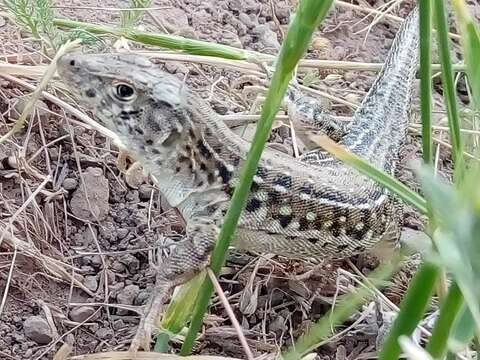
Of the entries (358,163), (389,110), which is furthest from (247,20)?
(358,163)

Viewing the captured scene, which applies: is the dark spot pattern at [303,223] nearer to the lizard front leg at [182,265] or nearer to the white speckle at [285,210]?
the white speckle at [285,210]

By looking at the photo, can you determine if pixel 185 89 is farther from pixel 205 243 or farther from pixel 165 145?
pixel 205 243

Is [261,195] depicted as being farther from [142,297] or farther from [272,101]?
[272,101]

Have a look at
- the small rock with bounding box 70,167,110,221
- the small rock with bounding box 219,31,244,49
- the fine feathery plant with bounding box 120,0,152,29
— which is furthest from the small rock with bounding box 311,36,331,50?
the small rock with bounding box 70,167,110,221

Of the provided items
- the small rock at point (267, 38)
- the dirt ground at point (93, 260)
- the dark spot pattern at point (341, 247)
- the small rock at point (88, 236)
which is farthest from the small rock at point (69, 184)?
the small rock at point (267, 38)

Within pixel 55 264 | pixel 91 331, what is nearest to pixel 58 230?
pixel 55 264

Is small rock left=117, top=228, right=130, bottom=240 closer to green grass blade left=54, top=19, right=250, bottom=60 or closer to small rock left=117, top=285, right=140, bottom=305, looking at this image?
small rock left=117, top=285, right=140, bottom=305
